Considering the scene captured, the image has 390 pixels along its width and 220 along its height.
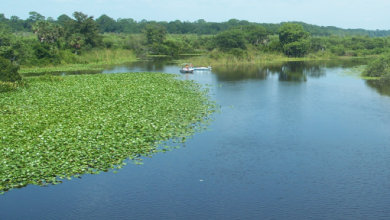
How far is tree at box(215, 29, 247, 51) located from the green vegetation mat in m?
27.0

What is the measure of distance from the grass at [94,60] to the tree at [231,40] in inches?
547

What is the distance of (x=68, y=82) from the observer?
1121 inches

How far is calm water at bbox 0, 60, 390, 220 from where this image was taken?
10.2 metres

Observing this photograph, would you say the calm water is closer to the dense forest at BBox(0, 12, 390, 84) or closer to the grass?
the dense forest at BBox(0, 12, 390, 84)

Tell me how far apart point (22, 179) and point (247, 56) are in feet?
141

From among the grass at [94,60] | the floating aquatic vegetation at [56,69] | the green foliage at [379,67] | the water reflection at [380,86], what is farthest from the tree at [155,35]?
the water reflection at [380,86]

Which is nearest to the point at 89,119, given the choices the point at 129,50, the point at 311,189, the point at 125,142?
the point at 125,142

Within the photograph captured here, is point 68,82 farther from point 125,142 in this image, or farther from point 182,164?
point 182,164

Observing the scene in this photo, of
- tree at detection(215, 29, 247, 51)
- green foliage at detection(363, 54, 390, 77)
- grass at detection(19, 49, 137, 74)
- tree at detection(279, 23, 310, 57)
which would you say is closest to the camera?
green foliage at detection(363, 54, 390, 77)

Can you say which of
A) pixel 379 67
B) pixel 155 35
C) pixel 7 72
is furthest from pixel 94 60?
pixel 379 67

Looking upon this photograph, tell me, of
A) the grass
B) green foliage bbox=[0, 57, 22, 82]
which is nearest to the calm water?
green foliage bbox=[0, 57, 22, 82]

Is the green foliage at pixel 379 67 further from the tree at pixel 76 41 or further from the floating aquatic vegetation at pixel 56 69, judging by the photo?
the tree at pixel 76 41

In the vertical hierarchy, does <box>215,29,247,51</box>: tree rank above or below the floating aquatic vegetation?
above

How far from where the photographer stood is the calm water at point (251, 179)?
33.5 ft
